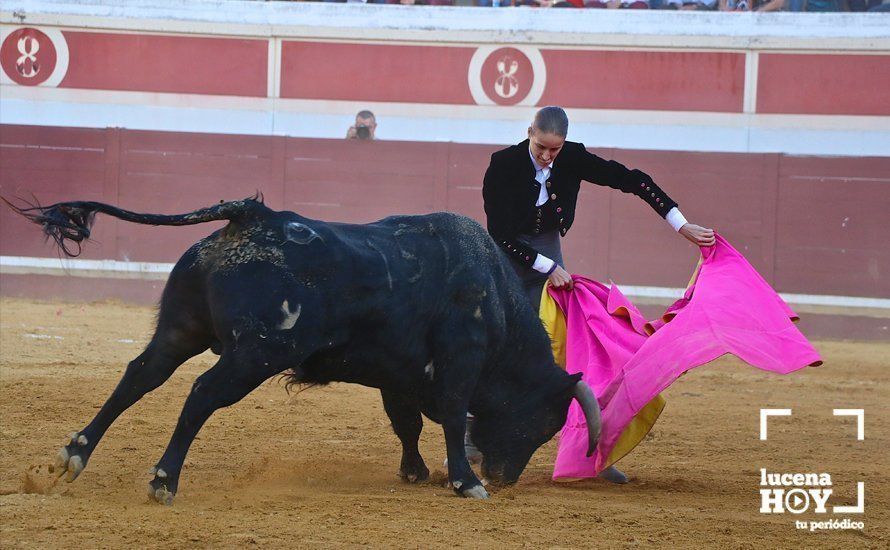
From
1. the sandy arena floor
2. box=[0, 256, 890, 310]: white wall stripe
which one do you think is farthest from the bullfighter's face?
box=[0, 256, 890, 310]: white wall stripe

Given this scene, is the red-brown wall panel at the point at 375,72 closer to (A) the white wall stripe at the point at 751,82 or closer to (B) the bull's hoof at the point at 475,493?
(A) the white wall stripe at the point at 751,82

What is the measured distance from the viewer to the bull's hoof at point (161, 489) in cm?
323

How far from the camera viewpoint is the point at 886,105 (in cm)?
1052

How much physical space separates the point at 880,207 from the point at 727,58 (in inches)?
77.5

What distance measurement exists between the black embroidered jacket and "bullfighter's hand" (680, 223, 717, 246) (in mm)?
98

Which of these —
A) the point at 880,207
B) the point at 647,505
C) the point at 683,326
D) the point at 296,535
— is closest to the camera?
the point at 296,535

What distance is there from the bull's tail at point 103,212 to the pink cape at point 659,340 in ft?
4.61

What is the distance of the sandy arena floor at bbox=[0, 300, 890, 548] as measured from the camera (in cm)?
299

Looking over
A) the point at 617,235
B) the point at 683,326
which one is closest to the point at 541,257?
the point at 683,326

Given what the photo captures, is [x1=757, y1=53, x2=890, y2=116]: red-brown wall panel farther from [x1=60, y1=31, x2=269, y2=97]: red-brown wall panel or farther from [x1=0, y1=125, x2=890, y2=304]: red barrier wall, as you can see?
[x1=60, y1=31, x2=269, y2=97]: red-brown wall panel

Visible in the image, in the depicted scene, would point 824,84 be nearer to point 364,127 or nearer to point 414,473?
point 364,127

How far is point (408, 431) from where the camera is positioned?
3.95 m

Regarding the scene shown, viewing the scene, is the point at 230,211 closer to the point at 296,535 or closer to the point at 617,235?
the point at 296,535

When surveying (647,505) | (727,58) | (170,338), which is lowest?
(647,505)
